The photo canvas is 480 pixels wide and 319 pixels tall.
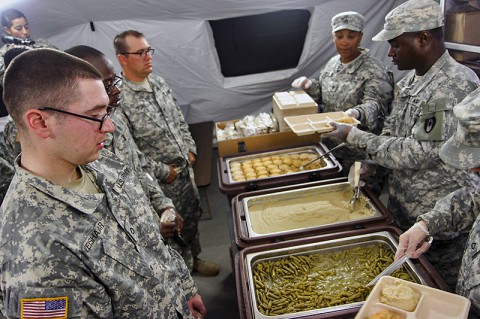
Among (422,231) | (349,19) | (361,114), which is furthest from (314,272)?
(349,19)

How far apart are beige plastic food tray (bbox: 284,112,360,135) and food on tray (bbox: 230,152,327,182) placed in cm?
25

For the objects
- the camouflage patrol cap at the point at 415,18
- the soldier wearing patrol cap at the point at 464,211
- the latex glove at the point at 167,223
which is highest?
the camouflage patrol cap at the point at 415,18

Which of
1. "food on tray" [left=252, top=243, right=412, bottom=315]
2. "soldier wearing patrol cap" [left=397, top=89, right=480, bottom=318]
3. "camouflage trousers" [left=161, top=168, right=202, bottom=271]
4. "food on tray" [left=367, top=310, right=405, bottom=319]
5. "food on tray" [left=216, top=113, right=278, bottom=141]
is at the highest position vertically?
"soldier wearing patrol cap" [left=397, top=89, right=480, bottom=318]

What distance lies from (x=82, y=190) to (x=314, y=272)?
3.34 feet

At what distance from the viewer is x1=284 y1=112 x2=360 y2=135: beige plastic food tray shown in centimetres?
224

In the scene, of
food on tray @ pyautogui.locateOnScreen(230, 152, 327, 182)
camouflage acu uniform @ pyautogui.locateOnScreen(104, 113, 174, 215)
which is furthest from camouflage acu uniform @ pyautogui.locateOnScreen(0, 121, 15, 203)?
food on tray @ pyautogui.locateOnScreen(230, 152, 327, 182)

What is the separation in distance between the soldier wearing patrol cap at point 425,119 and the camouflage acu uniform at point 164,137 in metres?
1.40

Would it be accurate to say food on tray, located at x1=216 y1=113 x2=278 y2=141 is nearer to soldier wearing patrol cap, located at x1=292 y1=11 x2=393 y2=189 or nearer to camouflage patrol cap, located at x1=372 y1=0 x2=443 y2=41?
soldier wearing patrol cap, located at x1=292 y1=11 x2=393 y2=189

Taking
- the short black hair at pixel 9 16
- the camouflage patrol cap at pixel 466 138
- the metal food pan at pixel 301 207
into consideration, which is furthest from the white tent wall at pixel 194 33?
the camouflage patrol cap at pixel 466 138

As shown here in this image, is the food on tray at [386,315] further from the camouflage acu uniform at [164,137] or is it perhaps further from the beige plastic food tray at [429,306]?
the camouflage acu uniform at [164,137]

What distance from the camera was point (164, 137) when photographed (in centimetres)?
255

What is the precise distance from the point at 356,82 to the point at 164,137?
1.55 m

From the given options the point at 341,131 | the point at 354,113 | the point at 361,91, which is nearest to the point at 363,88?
the point at 361,91

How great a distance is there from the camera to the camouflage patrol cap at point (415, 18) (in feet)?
5.47
